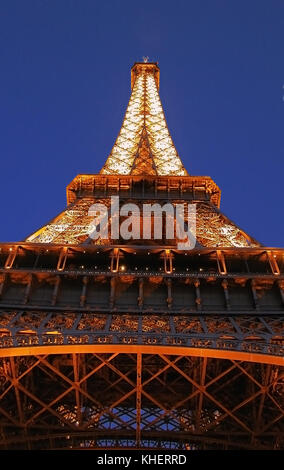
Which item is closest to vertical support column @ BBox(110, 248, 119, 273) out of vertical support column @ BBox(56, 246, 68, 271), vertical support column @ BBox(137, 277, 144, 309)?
vertical support column @ BBox(137, 277, 144, 309)

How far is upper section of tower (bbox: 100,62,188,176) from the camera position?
4188 centimetres

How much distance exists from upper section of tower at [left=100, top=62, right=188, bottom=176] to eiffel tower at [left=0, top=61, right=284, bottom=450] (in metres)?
16.2

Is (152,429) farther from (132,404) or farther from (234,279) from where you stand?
(234,279)

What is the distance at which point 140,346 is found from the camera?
52.5 ft

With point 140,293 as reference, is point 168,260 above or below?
above

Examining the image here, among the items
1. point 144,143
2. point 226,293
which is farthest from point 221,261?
point 144,143

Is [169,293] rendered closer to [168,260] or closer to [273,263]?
[168,260]

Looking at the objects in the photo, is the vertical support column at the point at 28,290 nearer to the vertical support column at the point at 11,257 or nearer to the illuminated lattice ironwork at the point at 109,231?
the vertical support column at the point at 11,257

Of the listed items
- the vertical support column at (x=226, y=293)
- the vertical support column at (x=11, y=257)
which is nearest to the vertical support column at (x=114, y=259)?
the vertical support column at (x=11, y=257)

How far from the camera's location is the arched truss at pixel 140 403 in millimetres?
18281

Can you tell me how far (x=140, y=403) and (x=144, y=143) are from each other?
31407 millimetres

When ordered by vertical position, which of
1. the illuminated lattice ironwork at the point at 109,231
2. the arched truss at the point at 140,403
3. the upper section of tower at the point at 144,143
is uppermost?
the upper section of tower at the point at 144,143

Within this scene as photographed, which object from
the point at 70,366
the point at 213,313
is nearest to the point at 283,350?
the point at 213,313

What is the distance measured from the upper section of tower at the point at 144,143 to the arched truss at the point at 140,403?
20.2 m
